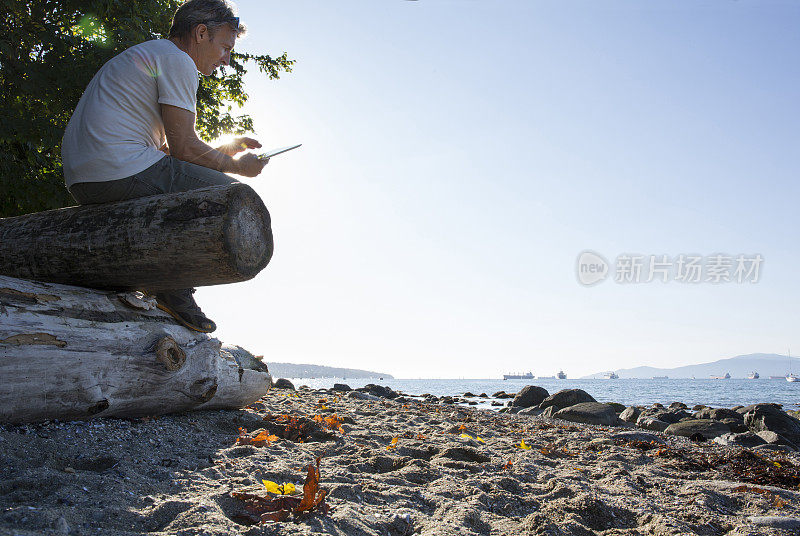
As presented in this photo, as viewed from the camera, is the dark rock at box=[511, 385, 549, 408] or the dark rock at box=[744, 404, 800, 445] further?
the dark rock at box=[511, 385, 549, 408]

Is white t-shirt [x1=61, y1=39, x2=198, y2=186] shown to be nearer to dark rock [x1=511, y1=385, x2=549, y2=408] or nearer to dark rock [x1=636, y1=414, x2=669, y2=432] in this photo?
dark rock [x1=636, y1=414, x2=669, y2=432]

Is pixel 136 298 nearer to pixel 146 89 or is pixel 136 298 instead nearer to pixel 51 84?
pixel 146 89

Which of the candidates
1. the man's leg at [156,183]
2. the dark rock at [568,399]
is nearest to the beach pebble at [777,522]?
the man's leg at [156,183]

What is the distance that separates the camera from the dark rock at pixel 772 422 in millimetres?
10094

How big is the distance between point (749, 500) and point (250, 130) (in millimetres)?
10396

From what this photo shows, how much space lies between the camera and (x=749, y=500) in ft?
10.7

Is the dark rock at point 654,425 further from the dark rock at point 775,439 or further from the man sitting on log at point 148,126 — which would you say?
the man sitting on log at point 148,126

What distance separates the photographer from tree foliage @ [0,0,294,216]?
7.37 m

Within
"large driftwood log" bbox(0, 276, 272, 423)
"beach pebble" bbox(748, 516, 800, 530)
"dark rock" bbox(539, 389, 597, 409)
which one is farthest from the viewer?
"dark rock" bbox(539, 389, 597, 409)

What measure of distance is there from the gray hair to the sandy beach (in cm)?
308

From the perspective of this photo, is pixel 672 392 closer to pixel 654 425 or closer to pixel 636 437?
pixel 654 425

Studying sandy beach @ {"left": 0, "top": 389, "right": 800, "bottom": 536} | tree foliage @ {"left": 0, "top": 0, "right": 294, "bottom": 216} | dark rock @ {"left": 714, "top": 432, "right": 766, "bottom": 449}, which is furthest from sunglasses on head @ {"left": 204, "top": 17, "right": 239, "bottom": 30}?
dark rock @ {"left": 714, "top": 432, "right": 766, "bottom": 449}

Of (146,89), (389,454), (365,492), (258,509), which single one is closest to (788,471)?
(389,454)

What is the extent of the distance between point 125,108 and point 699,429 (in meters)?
11.9
